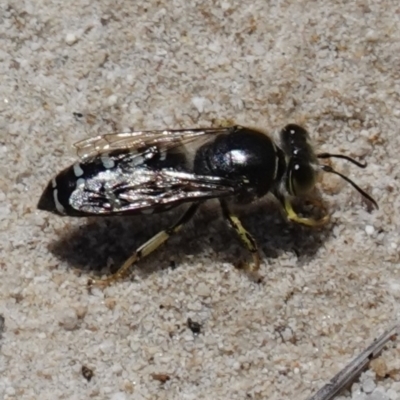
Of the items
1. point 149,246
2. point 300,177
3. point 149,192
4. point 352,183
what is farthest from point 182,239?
point 352,183

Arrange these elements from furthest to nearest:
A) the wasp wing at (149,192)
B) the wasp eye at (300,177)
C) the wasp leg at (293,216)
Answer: the wasp leg at (293,216)
the wasp eye at (300,177)
the wasp wing at (149,192)

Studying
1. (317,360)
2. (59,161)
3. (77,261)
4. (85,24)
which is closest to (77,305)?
(77,261)

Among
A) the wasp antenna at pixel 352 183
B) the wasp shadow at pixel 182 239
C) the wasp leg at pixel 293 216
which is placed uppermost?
the wasp antenna at pixel 352 183

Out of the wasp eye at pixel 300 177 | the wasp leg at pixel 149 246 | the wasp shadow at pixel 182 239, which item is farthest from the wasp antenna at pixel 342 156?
the wasp leg at pixel 149 246

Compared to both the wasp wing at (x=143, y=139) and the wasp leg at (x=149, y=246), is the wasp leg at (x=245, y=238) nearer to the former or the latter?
the wasp leg at (x=149, y=246)

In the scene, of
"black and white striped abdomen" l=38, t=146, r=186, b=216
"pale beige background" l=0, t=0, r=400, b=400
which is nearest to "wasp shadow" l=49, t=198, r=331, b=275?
"pale beige background" l=0, t=0, r=400, b=400

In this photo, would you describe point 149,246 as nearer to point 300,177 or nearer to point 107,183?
point 107,183
